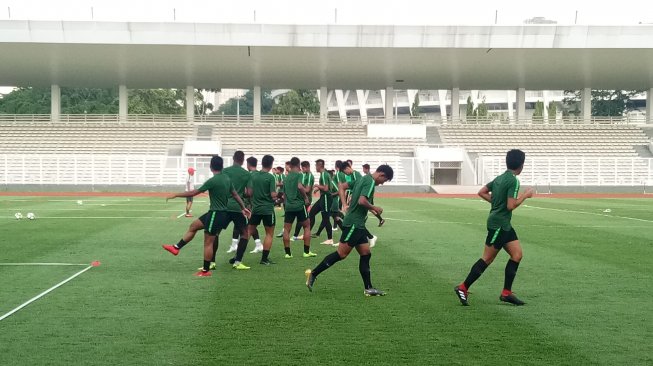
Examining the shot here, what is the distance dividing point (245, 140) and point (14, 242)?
1399 inches

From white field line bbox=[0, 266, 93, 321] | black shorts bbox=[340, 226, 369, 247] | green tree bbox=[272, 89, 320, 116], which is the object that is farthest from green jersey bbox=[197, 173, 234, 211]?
green tree bbox=[272, 89, 320, 116]

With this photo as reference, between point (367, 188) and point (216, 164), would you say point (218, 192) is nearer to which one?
point (216, 164)

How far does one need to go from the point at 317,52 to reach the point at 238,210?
32.3 meters

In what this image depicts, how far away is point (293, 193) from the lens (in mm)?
12711

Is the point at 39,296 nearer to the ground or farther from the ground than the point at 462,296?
nearer to the ground

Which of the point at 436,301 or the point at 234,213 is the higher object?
the point at 234,213

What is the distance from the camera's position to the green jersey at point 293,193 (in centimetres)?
1270

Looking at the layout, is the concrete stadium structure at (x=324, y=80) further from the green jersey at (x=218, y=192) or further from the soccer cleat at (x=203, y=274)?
the soccer cleat at (x=203, y=274)

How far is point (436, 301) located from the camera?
880 centimetres

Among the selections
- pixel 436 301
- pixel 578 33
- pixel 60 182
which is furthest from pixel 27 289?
pixel 578 33

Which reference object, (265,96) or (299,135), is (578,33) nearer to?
(299,135)

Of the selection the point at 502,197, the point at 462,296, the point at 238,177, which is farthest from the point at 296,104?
the point at 462,296

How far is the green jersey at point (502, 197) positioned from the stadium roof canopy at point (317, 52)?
108 ft

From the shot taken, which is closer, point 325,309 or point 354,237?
point 325,309
